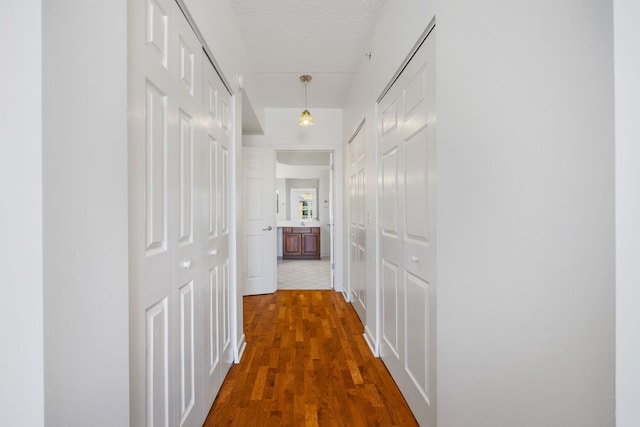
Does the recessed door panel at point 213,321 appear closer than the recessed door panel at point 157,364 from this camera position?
No

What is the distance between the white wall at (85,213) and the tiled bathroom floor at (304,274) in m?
4.07

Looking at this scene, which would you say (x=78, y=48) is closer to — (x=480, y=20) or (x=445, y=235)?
(x=480, y=20)

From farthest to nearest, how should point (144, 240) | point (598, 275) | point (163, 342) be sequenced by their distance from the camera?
point (163, 342) → point (144, 240) → point (598, 275)

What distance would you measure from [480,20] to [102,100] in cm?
112

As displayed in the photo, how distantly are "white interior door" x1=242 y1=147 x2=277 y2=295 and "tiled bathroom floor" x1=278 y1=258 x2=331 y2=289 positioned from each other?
2.14ft

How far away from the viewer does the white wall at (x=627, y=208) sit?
0.43 meters

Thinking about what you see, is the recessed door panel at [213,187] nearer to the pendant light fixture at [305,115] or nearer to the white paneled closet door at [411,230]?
the white paneled closet door at [411,230]

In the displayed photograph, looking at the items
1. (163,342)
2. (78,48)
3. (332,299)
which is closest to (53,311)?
(78,48)

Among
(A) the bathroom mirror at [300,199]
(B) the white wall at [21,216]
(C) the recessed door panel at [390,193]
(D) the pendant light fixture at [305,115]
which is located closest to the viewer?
(B) the white wall at [21,216]

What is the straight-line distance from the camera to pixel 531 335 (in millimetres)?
808

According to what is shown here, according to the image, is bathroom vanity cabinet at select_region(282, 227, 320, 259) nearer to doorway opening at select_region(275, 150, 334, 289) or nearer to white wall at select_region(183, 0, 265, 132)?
doorway opening at select_region(275, 150, 334, 289)

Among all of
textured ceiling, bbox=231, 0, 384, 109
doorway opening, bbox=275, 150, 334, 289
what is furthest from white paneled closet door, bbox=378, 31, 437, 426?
doorway opening, bbox=275, 150, 334, 289

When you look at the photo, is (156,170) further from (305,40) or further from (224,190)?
(305,40)

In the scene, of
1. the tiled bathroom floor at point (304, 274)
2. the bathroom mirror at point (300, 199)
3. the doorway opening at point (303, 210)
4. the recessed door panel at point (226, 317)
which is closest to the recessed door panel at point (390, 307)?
the recessed door panel at point (226, 317)
